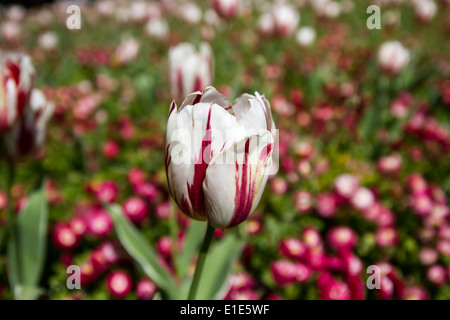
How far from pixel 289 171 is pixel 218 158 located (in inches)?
42.5

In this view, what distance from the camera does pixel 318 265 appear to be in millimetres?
1025

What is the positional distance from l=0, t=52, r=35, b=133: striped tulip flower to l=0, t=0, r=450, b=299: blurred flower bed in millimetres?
292

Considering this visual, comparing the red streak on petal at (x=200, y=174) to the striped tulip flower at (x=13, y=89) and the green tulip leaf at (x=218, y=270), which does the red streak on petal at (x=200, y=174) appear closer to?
the green tulip leaf at (x=218, y=270)

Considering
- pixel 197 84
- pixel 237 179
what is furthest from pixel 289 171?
pixel 237 179

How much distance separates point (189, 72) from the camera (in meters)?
1.11

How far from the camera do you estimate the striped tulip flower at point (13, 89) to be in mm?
756

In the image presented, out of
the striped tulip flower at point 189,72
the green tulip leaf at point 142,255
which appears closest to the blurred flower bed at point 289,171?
the striped tulip flower at point 189,72

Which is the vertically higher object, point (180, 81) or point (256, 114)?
point (180, 81)

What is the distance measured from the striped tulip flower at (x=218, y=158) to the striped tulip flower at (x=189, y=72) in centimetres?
58

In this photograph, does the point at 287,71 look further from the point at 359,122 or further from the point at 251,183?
the point at 251,183

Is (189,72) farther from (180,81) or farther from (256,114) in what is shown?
(256,114)
